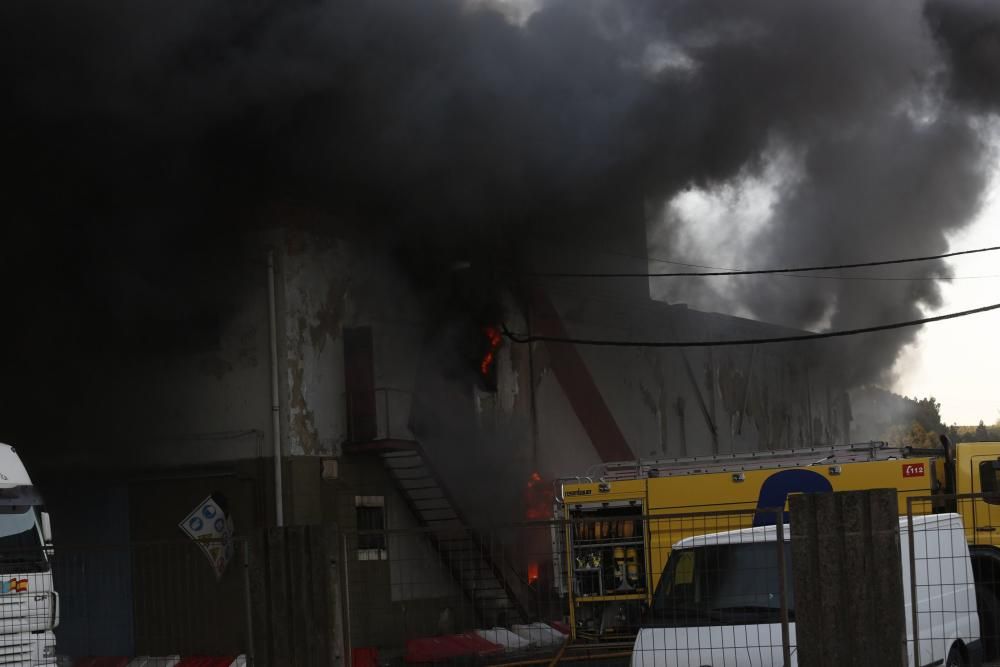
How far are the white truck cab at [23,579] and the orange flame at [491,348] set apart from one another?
876 centimetres

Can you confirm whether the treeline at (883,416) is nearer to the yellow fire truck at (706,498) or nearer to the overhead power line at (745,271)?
the overhead power line at (745,271)

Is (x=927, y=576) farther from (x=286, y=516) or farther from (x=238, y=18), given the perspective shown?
(x=238, y=18)

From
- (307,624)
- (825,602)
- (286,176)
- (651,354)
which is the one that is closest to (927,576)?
(825,602)

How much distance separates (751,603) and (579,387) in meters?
14.6

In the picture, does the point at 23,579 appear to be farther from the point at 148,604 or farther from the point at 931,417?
the point at 931,417

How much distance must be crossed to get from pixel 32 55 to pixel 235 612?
7.12 m

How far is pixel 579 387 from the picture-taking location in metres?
22.7

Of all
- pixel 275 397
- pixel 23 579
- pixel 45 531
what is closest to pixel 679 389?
pixel 275 397

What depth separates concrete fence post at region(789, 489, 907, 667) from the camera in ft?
22.6

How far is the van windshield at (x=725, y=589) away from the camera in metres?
8.13

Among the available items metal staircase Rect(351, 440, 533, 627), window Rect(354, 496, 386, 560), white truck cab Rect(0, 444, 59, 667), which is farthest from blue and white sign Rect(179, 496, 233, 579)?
white truck cab Rect(0, 444, 59, 667)

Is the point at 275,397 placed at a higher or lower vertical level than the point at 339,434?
higher

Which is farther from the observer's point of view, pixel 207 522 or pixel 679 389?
pixel 679 389

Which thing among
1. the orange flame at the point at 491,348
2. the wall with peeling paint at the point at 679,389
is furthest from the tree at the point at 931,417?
the orange flame at the point at 491,348
